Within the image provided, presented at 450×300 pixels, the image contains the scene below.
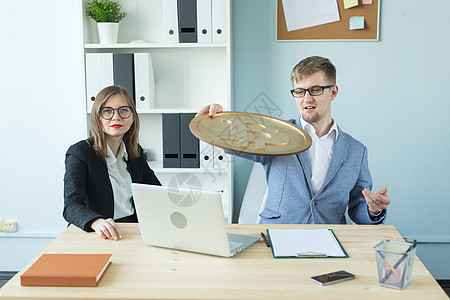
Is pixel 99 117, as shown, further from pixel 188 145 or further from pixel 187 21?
pixel 187 21

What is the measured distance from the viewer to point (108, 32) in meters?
2.75

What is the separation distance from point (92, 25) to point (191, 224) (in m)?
1.87

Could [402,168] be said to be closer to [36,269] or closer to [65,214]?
[65,214]

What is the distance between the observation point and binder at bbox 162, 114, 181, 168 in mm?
2727

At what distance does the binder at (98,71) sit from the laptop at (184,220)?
1.34 m

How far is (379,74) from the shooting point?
2.94 meters

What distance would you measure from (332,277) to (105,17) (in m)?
2.05

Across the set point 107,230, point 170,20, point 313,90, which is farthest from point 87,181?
point 170,20

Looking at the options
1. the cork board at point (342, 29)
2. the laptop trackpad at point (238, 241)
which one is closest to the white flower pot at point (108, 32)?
the cork board at point (342, 29)

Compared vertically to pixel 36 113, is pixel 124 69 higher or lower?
higher

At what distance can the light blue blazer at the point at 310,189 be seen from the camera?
2.01 meters

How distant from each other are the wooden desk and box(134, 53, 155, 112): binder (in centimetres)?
123

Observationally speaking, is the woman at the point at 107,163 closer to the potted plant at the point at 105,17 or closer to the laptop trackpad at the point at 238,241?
the laptop trackpad at the point at 238,241

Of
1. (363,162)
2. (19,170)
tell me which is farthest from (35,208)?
(363,162)
